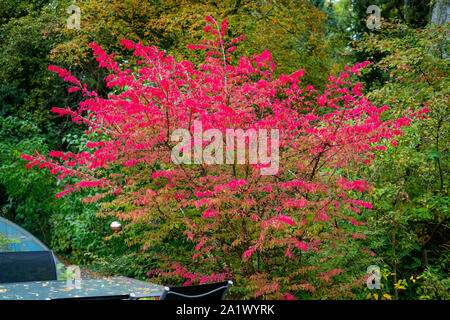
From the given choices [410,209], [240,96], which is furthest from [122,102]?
[410,209]

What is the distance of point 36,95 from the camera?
12.0m

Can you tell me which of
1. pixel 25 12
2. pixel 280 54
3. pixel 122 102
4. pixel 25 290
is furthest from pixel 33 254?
pixel 25 12

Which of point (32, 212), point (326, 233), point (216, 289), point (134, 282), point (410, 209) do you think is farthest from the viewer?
point (32, 212)

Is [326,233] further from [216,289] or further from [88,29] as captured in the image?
[88,29]

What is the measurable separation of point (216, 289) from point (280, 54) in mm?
8450

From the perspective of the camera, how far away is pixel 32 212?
1016cm

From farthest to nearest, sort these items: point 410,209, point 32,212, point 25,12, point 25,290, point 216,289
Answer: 1. point 25,12
2. point 32,212
3. point 410,209
4. point 25,290
5. point 216,289

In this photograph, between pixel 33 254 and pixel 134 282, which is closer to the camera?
pixel 134 282

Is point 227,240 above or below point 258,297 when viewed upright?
above

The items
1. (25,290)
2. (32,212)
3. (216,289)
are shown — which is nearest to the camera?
(216,289)

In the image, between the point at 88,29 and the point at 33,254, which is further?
the point at 88,29

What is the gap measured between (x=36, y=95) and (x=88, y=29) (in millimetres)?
2121

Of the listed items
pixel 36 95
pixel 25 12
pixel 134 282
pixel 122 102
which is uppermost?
pixel 25 12

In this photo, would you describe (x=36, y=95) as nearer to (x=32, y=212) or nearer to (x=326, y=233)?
(x=32, y=212)
